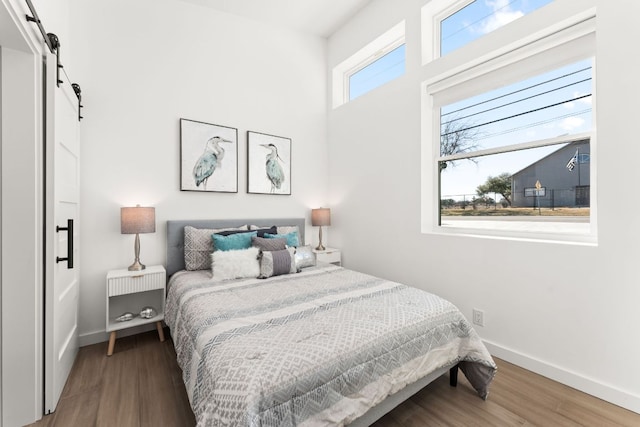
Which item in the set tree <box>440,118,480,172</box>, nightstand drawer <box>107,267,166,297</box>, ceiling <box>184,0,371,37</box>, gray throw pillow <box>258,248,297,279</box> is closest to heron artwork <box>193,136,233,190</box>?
nightstand drawer <box>107,267,166,297</box>

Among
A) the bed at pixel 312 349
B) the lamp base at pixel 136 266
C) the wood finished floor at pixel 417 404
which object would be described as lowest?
the wood finished floor at pixel 417 404

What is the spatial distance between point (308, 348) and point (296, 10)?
359cm

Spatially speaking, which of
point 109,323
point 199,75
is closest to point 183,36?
point 199,75

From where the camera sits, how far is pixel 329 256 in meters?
3.59

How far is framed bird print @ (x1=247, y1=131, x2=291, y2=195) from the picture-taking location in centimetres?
331

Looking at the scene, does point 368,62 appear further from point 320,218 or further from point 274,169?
point 320,218

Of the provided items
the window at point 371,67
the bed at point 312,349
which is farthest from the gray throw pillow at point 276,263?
the window at point 371,67

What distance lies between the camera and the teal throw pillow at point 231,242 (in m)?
2.63

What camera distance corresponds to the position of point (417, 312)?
1.64 m

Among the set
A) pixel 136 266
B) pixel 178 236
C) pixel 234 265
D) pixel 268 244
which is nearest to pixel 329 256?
pixel 268 244

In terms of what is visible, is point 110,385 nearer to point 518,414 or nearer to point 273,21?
point 518,414

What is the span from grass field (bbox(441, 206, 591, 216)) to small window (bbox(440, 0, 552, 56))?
145 cm

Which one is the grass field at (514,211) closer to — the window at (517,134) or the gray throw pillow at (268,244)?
the window at (517,134)

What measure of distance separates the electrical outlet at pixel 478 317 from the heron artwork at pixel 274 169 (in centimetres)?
243
